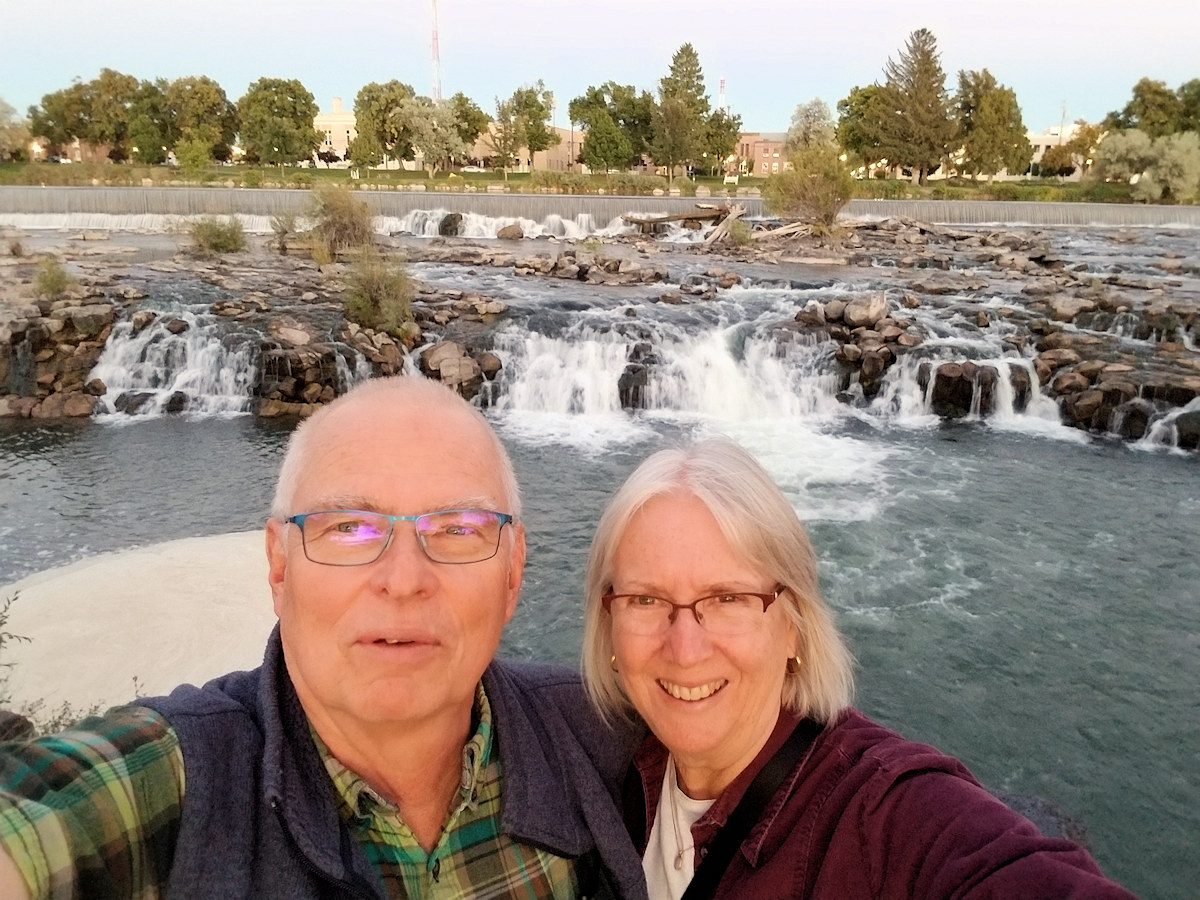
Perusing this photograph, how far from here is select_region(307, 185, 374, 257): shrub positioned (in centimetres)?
2083

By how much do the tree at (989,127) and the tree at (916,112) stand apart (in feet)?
5.62

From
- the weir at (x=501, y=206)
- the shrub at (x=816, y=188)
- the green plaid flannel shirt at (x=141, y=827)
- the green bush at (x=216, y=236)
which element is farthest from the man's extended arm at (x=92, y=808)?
the shrub at (x=816, y=188)

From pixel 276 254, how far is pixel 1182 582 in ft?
68.5

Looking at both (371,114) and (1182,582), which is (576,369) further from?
(371,114)

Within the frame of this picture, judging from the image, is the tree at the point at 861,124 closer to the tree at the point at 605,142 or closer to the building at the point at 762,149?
the tree at the point at 605,142

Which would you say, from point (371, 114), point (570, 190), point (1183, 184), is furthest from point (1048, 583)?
point (371, 114)

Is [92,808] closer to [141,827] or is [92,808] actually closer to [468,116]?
[141,827]

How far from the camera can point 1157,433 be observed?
11.5 metres

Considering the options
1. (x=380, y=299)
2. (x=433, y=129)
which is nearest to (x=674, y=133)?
(x=433, y=129)

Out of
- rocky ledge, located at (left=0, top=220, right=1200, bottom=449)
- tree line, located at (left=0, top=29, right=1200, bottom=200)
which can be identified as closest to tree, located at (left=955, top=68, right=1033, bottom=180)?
tree line, located at (left=0, top=29, right=1200, bottom=200)

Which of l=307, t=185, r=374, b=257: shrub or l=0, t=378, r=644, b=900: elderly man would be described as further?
l=307, t=185, r=374, b=257: shrub

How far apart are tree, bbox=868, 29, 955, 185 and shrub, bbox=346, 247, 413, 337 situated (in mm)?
44464

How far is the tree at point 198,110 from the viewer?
5088 cm

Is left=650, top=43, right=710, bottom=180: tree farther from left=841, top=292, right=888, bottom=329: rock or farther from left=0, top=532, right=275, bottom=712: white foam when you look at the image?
left=0, top=532, right=275, bottom=712: white foam
